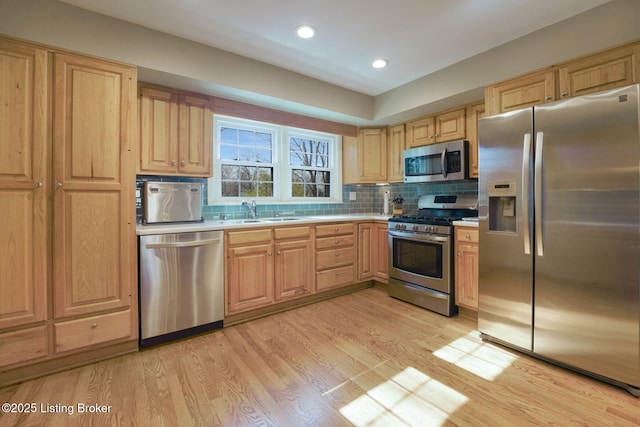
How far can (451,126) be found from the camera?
3.28 m

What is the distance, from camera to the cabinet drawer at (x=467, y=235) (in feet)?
8.78

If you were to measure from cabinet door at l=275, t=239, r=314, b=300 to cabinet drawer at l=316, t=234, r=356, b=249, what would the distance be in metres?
0.15

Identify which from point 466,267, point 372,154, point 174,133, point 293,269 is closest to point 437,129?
point 372,154

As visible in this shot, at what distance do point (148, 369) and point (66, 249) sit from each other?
3.31 feet

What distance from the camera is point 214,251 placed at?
2.53 meters

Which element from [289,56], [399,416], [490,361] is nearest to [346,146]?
[289,56]

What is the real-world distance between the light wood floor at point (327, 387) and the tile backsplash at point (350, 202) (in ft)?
4.39

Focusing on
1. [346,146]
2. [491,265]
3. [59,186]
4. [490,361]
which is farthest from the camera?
[346,146]

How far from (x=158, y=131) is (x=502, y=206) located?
3.01 m

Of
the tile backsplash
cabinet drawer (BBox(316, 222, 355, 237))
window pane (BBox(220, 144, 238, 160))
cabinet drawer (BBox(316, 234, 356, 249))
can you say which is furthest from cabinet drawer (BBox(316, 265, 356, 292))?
window pane (BBox(220, 144, 238, 160))

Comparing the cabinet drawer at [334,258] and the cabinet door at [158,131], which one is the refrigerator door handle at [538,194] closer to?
the cabinet drawer at [334,258]

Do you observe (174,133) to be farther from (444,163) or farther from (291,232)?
(444,163)

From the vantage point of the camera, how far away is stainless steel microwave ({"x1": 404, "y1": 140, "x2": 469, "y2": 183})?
3118 mm

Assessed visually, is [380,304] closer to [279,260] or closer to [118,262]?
[279,260]
